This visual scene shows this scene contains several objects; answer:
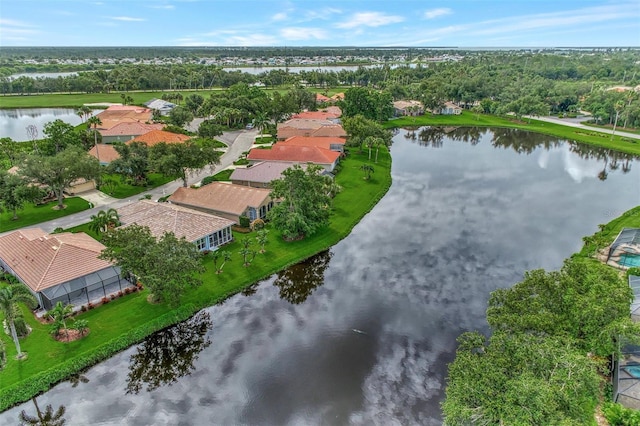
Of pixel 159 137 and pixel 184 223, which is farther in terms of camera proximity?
pixel 159 137

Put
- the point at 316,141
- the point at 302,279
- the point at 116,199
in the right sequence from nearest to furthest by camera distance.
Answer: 1. the point at 302,279
2. the point at 116,199
3. the point at 316,141

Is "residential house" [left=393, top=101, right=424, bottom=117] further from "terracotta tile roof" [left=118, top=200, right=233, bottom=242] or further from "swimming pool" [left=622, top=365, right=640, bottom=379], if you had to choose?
"swimming pool" [left=622, top=365, right=640, bottom=379]

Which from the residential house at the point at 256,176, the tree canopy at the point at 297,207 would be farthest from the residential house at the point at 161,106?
the tree canopy at the point at 297,207

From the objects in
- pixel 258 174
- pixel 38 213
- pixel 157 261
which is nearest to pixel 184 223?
pixel 157 261

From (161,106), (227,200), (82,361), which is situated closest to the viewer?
(82,361)

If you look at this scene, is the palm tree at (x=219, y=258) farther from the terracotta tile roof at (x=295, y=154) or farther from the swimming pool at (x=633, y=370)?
the terracotta tile roof at (x=295, y=154)

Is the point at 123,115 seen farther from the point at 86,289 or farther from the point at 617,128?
the point at 617,128

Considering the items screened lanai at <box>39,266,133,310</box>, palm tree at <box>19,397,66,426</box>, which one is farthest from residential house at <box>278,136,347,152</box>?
palm tree at <box>19,397,66,426</box>
